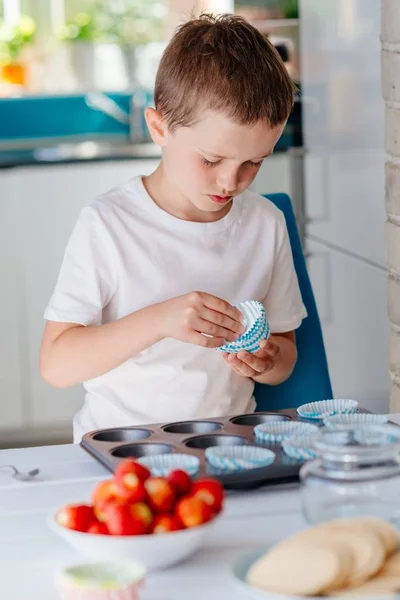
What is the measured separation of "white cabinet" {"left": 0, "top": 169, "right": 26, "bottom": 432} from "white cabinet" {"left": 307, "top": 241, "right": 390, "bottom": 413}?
86cm

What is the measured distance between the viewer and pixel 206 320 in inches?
55.7

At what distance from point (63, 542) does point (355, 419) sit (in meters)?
0.42

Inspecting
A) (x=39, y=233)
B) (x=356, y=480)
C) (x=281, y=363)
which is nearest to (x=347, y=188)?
(x=39, y=233)

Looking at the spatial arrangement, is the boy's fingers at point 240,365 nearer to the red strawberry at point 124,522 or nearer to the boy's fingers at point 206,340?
the boy's fingers at point 206,340

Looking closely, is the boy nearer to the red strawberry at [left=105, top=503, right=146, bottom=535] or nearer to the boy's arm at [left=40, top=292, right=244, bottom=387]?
the boy's arm at [left=40, top=292, right=244, bottom=387]

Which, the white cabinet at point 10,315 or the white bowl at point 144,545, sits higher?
the white bowl at point 144,545

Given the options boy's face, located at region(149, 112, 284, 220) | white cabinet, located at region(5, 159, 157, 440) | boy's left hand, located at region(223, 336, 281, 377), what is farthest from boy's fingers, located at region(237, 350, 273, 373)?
white cabinet, located at region(5, 159, 157, 440)

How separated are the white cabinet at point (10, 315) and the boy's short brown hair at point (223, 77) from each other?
1.66m

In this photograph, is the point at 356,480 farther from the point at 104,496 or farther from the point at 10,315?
the point at 10,315

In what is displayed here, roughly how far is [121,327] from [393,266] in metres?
0.73

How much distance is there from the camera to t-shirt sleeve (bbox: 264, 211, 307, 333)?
1732 mm

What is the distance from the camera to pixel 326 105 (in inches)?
113

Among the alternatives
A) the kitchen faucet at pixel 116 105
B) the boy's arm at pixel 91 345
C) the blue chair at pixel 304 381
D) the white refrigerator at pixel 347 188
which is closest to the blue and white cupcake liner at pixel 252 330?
the boy's arm at pixel 91 345

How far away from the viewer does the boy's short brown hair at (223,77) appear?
151 cm
